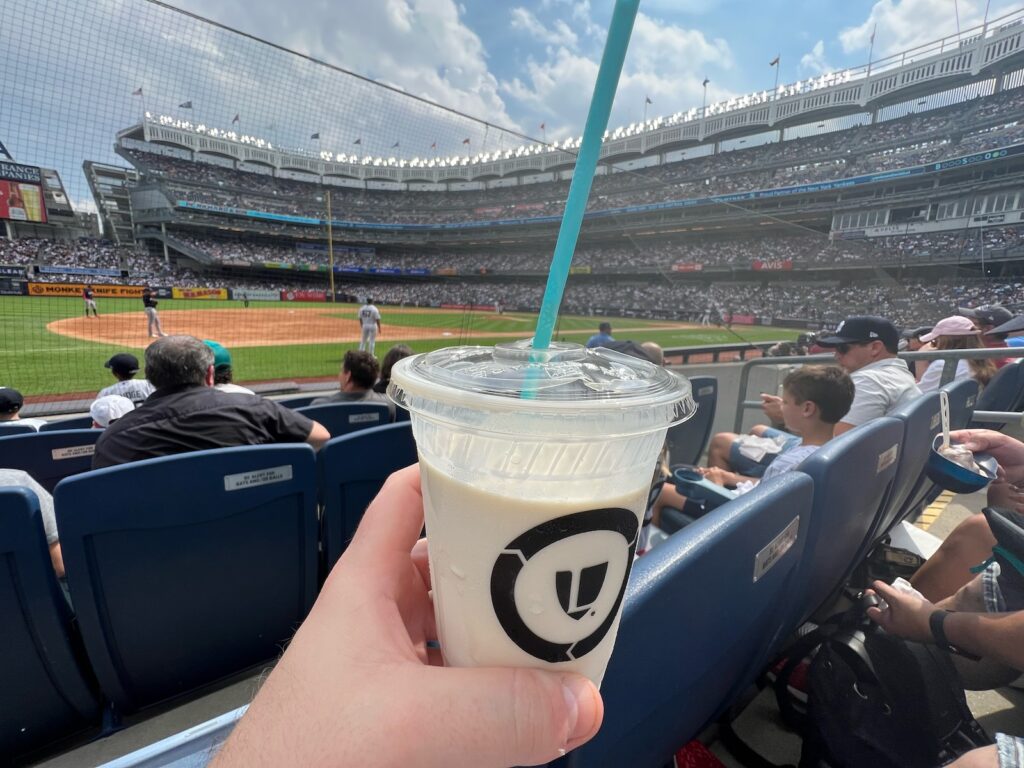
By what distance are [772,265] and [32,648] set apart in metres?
9.95

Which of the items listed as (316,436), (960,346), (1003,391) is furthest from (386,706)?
(960,346)

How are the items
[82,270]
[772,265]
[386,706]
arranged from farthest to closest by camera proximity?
[82,270], [772,265], [386,706]

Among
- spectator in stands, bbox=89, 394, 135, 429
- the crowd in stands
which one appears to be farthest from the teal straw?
the crowd in stands

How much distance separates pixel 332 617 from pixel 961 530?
2.70 metres

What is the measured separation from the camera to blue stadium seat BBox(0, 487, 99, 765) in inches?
54.3

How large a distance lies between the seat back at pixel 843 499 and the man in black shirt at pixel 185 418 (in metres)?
2.34

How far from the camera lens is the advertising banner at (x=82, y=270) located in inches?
860

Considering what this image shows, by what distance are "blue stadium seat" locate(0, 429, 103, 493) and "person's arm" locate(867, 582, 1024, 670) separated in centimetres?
381

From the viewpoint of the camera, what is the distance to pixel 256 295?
29.9 metres

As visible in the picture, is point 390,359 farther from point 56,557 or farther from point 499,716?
point 499,716

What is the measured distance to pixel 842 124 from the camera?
31.0 metres

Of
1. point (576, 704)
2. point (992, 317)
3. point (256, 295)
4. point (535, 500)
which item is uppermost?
point (256, 295)

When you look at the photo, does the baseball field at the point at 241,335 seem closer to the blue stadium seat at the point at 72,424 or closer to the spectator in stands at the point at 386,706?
the spectator in stands at the point at 386,706

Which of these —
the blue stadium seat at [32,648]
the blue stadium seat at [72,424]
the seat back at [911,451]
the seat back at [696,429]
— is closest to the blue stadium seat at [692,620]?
the seat back at [911,451]
